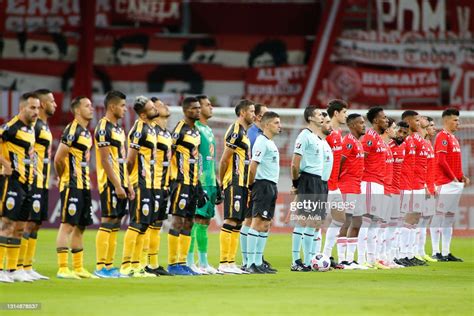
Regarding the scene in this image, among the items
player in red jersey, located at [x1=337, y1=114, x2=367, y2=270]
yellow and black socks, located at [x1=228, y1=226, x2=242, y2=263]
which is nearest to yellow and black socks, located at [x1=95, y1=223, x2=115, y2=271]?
yellow and black socks, located at [x1=228, y1=226, x2=242, y2=263]

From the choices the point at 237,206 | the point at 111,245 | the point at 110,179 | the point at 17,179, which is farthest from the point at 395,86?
the point at 17,179

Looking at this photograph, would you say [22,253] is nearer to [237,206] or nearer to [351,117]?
[237,206]

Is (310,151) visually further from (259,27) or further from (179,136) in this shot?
(259,27)

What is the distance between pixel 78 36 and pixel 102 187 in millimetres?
19353

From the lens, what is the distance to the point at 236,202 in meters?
14.9

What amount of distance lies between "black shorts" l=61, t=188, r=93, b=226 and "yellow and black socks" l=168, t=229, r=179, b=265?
1.43 m

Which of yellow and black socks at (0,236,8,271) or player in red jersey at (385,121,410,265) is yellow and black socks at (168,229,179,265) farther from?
player in red jersey at (385,121,410,265)

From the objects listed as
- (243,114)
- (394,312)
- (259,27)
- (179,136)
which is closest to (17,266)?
(179,136)

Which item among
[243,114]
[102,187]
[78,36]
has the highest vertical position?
[78,36]

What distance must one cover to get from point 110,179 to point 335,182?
404 cm

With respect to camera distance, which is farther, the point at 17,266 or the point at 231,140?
the point at 231,140

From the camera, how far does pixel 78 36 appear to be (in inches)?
1275

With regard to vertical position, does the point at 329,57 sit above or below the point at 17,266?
above

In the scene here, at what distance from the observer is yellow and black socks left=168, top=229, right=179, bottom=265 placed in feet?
47.6
